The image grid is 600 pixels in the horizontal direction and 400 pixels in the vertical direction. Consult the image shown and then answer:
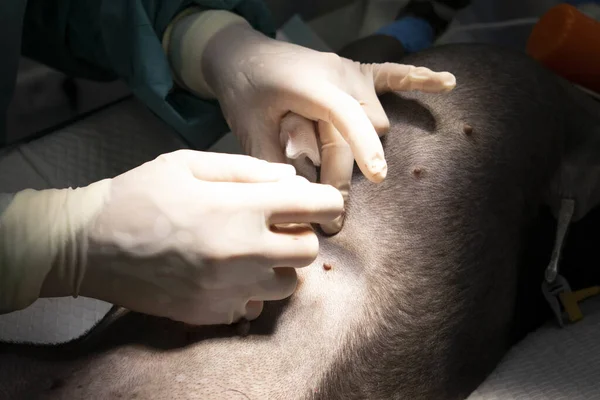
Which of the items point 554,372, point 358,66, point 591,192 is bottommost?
point 554,372

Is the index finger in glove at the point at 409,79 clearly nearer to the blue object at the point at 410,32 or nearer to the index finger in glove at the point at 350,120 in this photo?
the index finger in glove at the point at 350,120

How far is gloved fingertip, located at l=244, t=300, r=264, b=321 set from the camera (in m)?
0.84

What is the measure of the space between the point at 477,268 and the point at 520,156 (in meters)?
0.20

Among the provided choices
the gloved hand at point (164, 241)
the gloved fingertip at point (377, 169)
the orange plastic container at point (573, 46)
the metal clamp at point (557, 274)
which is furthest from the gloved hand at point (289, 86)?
the orange plastic container at point (573, 46)

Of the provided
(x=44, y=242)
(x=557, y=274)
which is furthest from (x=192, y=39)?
(x=557, y=274)

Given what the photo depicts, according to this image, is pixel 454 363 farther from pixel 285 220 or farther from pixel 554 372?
pixel 285 220

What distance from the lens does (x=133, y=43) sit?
3.64 feet

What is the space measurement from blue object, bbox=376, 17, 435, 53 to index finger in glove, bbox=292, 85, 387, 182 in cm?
61

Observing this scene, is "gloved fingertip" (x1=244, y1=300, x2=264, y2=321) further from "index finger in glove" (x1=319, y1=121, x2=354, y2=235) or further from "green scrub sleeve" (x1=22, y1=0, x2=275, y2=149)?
"green scrub sleeve" (x1=22, y1=0, x2=275, y2=149)

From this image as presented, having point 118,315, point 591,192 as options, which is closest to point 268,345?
point 118,315

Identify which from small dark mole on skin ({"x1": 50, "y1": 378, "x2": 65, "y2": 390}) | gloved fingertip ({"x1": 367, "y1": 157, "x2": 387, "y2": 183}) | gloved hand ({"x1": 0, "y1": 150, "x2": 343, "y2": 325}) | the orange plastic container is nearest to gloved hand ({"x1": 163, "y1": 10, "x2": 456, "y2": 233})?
gloved fingertip ({"x1": 367, "y1": 157, "x2": 387, "y2": 183})

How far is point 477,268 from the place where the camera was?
917mm

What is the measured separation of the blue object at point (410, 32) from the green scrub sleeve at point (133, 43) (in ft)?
1.20

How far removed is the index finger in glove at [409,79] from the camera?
935 millimetres
